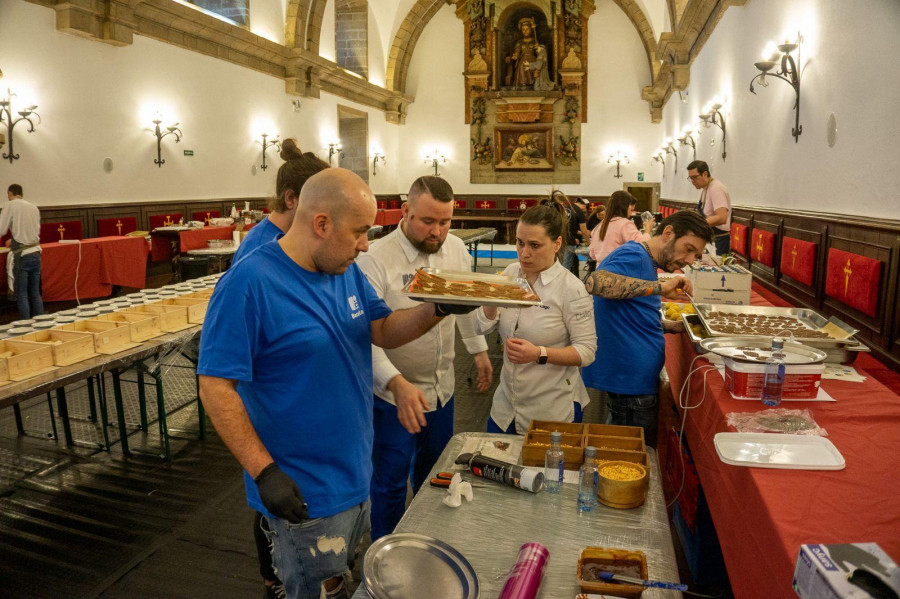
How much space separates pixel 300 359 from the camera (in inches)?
67.0

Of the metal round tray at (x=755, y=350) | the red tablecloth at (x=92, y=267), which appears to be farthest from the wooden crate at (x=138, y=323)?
the red tablecloth at (x=92, y=267)

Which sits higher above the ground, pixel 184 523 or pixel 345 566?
pixel 345 566

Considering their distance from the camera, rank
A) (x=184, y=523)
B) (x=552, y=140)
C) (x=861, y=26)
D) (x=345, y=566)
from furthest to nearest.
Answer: (x=552, y=140)
(x=861, y=26)
(x=184, y=523)
(x=345, y=566)

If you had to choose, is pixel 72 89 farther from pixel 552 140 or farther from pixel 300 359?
pixel 552 140

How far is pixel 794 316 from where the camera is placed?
338 cm

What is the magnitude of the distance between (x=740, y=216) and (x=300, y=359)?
648cm

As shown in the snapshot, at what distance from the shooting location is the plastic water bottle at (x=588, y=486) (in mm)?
1848

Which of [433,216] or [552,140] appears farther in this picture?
[552,140]

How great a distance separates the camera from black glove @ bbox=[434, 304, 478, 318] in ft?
6.10

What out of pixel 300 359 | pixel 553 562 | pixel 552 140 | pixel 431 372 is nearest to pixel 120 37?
pixel 431 372

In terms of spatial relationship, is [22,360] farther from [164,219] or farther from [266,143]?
[266,143]

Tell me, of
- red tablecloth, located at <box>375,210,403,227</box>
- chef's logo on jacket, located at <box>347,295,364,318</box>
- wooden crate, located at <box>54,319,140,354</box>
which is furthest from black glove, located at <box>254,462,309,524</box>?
red tablecloth, located at <box>375,210,403,227</box>

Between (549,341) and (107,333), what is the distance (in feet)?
8.53

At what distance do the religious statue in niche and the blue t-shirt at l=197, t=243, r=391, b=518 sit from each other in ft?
63.0
